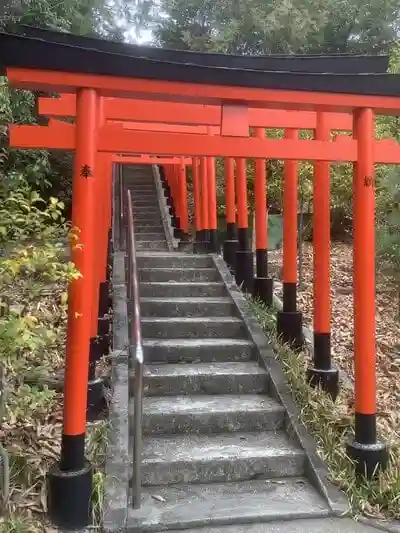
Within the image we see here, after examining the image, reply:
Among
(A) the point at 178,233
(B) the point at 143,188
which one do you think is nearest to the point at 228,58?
(A) the point at 178,233

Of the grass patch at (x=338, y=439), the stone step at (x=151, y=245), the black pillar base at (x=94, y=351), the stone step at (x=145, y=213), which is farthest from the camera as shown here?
the stone step at (x=145, y=213)

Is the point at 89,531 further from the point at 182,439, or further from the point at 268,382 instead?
the point at 268,382

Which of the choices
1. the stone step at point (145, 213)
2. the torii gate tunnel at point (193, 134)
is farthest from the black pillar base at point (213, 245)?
the stone step at point (145, 213)

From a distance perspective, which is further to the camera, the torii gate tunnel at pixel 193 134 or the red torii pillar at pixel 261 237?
the red torii pillar at pixel 261 237

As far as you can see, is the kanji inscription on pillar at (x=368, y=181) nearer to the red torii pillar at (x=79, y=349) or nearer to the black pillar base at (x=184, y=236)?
the red torii pillar at (x=79, y=349)

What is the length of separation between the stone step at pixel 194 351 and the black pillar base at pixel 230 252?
200cm

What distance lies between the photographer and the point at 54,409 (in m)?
4.43

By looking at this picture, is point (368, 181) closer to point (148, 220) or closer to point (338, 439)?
point (338, 439)

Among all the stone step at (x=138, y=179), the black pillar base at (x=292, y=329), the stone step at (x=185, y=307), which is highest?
the stone step at (x=138, y=179)

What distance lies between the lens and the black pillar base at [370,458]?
3967mm

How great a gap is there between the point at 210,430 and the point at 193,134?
249 cm

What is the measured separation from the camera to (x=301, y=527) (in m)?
3.52

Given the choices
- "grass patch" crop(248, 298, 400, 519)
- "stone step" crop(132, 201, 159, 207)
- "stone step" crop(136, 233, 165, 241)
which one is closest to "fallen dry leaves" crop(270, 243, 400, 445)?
"grass patch" crop(248, 298, 400, 519)

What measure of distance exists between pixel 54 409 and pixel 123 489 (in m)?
1.08
